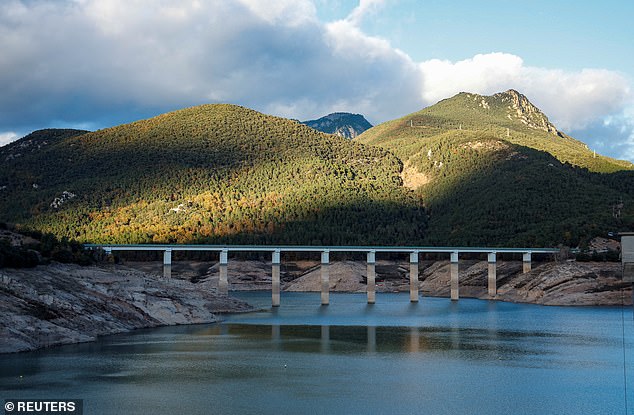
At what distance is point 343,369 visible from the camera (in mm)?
67438

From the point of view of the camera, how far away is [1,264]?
276ft

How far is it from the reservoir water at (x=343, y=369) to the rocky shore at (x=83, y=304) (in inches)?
97.0

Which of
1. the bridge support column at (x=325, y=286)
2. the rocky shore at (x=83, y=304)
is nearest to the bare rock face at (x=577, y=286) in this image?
the bridge support column at (x=325, y=286)

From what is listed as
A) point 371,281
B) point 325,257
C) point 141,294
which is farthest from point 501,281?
point 141,294

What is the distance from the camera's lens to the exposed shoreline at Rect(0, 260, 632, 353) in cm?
7575

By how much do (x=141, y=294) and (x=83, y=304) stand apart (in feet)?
40.4

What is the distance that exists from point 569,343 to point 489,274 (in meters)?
72.6

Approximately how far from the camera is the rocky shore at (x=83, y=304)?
242 ft

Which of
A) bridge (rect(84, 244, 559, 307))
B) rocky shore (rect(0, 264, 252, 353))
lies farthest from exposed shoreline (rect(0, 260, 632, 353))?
bridge (rect(84, 244, 559, 307))

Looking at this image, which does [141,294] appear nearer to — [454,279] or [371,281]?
[371,281]

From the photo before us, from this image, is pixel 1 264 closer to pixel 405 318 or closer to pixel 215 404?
pixel 215 404

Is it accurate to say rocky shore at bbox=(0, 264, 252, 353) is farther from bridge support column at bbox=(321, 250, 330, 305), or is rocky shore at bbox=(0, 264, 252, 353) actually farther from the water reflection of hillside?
bridge support column at bbox=(321, 250, 330, 305)

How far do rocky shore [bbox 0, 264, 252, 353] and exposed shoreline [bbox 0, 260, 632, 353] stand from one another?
9 cm

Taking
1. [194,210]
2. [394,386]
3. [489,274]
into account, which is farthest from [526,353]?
[194,210]
